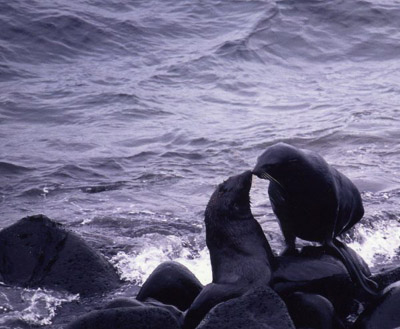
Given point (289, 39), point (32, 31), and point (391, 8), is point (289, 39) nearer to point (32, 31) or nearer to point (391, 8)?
point (391, 8)

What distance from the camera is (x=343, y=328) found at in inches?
218

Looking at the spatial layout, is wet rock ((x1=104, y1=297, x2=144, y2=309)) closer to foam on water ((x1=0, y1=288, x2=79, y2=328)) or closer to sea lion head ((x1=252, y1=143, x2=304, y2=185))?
foam on water ((x1=0, y1=288, x2=79, y2=328))

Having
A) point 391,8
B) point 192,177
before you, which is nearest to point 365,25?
point 391,8

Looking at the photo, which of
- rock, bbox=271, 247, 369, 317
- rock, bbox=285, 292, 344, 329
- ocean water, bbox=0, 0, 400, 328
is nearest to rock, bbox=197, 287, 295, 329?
rock, bbox=285, 292, 344, 329

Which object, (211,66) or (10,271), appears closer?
(10,271)

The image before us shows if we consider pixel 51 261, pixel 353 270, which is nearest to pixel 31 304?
pixel 51 261

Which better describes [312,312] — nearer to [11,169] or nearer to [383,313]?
[383,313]

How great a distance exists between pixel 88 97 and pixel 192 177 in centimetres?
453

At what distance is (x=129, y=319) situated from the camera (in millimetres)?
5223

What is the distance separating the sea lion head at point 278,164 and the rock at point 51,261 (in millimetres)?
1676

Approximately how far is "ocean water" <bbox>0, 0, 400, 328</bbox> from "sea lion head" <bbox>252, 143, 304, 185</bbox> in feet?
5.26

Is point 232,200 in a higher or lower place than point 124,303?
higher

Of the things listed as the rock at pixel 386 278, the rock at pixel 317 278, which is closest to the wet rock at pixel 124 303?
the rock at pixel 317 278

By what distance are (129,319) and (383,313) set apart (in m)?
1.54
